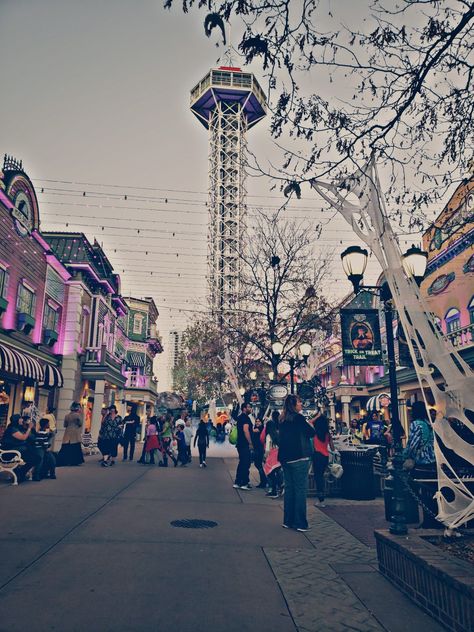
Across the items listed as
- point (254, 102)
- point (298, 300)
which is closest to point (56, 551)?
A: point (298, 300)

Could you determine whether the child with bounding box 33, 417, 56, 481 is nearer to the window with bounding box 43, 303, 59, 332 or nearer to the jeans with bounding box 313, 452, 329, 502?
the jeans with bounding box 313, 452, 329, 502

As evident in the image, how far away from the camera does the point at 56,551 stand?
5336 mm

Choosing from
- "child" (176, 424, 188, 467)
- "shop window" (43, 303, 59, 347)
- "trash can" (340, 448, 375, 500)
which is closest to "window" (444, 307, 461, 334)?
"child" (176, 424, 188, 467)

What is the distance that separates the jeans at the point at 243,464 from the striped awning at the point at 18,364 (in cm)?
776

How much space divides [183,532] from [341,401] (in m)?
37.7

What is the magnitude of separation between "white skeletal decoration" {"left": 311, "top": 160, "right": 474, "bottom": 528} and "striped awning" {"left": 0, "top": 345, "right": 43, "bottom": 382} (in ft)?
40.4

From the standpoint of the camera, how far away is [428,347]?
454 centimetres

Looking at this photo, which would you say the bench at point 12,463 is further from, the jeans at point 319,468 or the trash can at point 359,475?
the trash can at point 359,475

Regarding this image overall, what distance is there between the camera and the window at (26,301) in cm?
1747

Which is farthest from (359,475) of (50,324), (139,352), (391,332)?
(139,352)

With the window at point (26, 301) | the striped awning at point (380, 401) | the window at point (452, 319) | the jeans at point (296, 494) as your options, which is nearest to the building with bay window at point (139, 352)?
the striped awning at point (380, 401)

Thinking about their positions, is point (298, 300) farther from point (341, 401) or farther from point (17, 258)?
point (341, 401)

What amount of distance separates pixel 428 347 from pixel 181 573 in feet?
10.6

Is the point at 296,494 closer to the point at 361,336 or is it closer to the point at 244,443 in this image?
the point at 244,443
